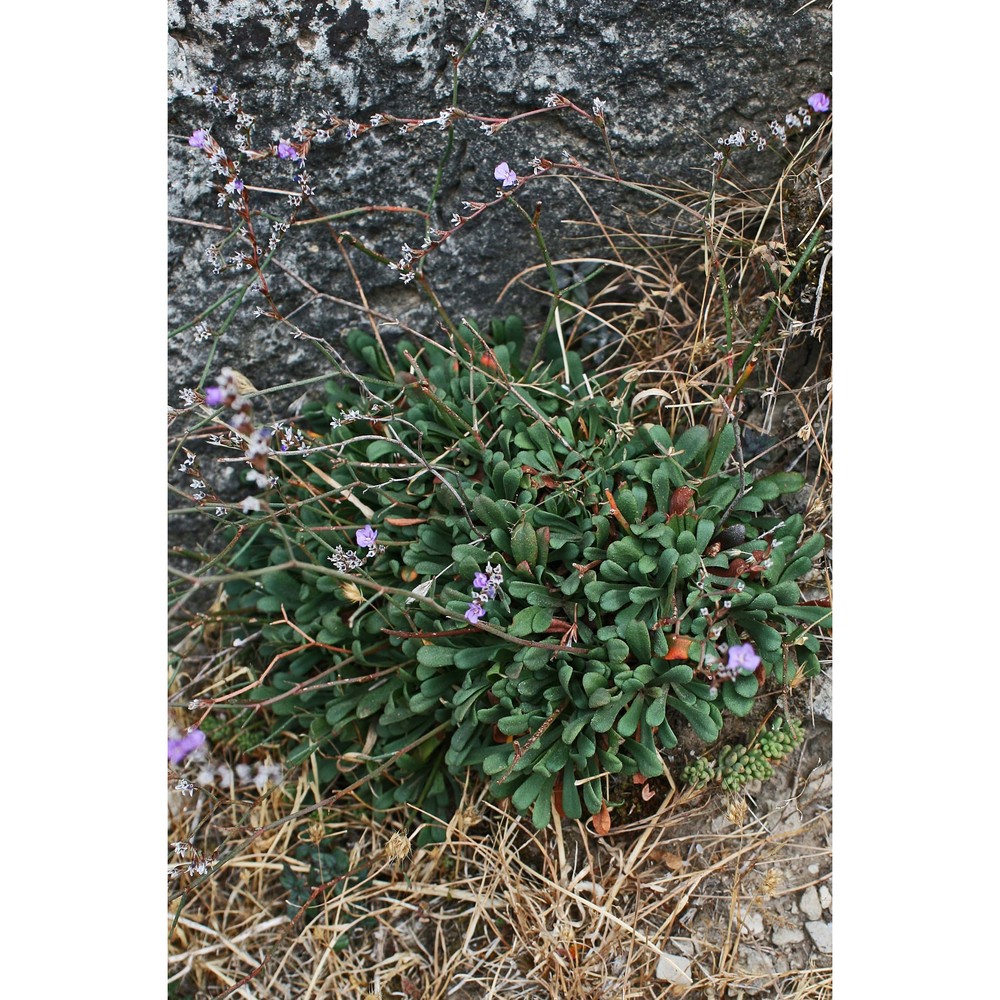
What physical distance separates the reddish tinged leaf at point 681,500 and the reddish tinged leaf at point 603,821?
696 mm

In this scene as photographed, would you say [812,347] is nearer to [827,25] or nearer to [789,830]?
[827,25]

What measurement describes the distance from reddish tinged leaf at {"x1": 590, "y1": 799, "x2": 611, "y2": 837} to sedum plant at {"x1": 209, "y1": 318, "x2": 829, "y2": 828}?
0.18 feet

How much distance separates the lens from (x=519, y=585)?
2.03 meters

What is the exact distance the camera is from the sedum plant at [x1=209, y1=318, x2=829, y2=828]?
6.48ft

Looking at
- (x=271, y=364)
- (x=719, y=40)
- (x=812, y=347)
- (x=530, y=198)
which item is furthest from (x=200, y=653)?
(x=719, y=40)

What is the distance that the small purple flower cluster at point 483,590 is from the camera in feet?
5.99

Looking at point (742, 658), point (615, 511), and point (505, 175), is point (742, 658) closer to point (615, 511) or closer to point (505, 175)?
point (615, 511)

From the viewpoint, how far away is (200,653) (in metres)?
2.53

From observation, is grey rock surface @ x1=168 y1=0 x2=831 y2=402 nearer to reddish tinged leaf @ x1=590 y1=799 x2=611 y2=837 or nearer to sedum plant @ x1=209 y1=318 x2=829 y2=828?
sedum plant @ x1=209 y1=318 x2=829 y2=828

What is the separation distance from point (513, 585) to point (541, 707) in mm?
280

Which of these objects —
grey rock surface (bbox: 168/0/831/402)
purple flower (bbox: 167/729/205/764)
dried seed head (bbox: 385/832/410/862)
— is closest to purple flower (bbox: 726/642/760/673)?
dried seed head (bbox: 385/832/410/862)

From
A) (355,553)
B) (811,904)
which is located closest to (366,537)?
(355,553)

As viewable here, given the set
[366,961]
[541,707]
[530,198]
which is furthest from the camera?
[530,198]

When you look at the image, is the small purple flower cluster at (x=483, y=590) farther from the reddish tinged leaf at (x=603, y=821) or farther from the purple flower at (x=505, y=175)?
the purple flower at (x=505, y=175)
